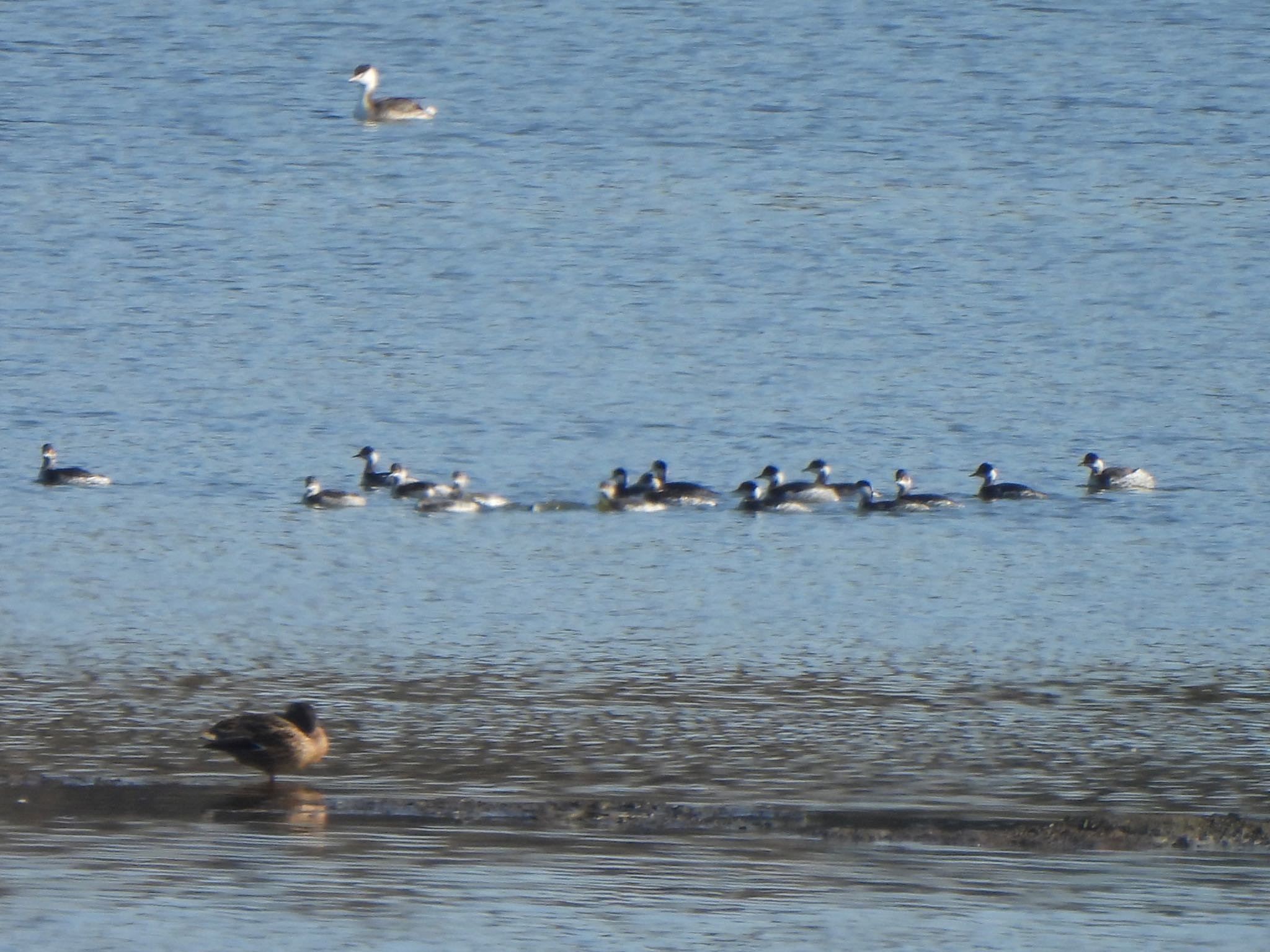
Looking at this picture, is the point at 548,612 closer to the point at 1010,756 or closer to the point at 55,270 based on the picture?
the point at 1010,756

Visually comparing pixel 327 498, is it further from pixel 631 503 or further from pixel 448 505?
pixel 631 503

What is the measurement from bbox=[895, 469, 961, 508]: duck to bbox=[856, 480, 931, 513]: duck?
0.12ft

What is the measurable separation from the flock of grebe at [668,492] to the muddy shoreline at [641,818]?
10307 millimetres

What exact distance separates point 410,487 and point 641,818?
1157 cm

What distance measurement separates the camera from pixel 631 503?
2141 centimetres

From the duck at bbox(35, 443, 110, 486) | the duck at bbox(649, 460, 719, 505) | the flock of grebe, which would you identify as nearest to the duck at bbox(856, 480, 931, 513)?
the flock of grebe

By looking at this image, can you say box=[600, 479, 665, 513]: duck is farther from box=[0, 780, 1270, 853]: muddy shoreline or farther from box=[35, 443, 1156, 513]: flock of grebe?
box=[0, 780, 1270, 853]: muddy shoreline

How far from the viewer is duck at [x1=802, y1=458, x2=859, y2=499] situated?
22.5m

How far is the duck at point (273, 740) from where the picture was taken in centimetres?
1117

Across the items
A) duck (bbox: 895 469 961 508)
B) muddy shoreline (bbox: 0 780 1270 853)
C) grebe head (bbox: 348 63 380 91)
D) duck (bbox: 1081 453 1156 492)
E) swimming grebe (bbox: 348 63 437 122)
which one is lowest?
muddy shoreline (bbox: 0 780 1270 853)

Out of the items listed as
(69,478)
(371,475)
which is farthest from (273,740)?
(371,475)

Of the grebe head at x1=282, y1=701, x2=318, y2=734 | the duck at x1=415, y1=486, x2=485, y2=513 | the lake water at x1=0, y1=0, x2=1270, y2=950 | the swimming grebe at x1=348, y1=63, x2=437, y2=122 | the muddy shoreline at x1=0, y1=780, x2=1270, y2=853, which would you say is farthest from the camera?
the swimming grebe at x1=348, y1=63, x2=437, y2=122

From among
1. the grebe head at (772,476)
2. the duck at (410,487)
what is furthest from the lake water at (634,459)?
the grebe head at (772,476)

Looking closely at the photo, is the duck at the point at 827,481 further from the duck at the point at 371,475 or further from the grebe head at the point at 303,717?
the grebe head at the point at 303,717
